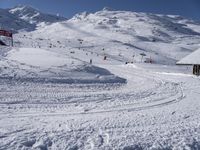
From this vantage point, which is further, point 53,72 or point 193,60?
point 193,60

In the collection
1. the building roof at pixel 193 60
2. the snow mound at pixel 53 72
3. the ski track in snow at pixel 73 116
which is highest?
the building roof at pixel 193 60

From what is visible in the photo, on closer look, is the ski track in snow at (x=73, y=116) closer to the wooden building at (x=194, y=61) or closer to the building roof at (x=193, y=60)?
the wooden building at (x=194, y=61)

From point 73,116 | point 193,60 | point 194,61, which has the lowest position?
point 73,116

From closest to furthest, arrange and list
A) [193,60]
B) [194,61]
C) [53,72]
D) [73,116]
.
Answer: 1. [73,116]
2. [53,72]
3. [194,61]
4. [193,60]

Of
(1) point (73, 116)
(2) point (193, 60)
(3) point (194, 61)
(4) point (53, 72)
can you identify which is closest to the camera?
(1) point (73, 116)

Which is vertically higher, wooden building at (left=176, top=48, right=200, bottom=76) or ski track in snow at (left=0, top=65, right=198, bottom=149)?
wooden building at (left=176, top=48, right=200, bottom=76)

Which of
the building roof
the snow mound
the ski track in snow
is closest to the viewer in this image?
the ski track in snow

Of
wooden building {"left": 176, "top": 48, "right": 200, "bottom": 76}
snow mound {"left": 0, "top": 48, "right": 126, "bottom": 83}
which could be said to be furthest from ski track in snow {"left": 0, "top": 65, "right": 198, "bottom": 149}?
wooden building {"left": 176, "top": 48, "right": 200, "bottom": 76}

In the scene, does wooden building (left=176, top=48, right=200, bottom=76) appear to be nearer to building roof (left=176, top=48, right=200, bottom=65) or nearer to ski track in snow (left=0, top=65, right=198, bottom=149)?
building roof (left=176, top=48, right=200, bottom=65)

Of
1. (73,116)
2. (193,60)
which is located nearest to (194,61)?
(193,60)

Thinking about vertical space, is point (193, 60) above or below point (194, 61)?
above

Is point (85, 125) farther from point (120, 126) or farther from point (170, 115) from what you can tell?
point (170, 115)

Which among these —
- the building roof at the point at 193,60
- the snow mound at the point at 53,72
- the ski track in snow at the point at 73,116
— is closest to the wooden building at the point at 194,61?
the building roof at the point at 193,60

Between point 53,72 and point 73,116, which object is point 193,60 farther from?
point 73,116
